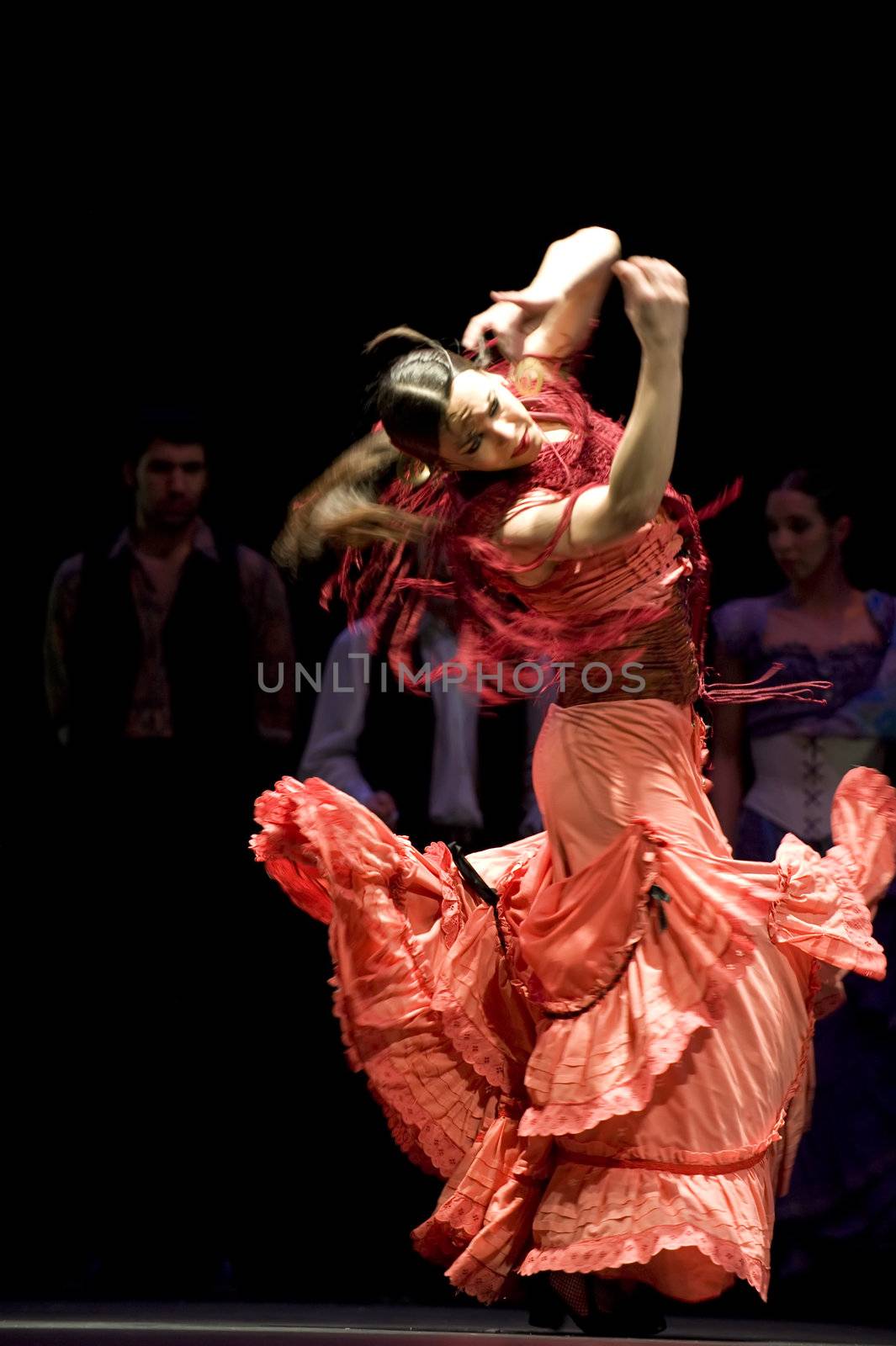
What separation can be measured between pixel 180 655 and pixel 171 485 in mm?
270

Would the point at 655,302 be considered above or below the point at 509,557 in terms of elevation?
above

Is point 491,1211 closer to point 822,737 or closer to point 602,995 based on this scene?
point 602,995

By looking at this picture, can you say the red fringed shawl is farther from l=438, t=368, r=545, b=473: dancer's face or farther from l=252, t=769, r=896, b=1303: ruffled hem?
l=252, t=769, r=896, b=1303: ruffled hem

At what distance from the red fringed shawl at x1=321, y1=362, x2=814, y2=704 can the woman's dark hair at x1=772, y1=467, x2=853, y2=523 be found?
744 millimetres

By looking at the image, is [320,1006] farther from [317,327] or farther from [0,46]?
[0,46]

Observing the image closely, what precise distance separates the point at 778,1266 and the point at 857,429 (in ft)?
4.33

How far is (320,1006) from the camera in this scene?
2.69 meters

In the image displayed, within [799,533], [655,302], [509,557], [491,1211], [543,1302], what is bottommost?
[543,1302]

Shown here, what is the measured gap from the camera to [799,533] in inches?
106

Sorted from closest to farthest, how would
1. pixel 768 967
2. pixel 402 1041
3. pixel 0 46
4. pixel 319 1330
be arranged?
pixel 768 967 → pixel 402 1041 → pixel 319 1330 → pixel 0 46

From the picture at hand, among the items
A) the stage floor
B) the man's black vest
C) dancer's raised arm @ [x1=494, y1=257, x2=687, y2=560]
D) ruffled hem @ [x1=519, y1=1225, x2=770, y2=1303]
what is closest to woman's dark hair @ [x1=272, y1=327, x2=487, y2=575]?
dancer's raised arm @ [x1=494, y1=257, x2=687, y2=560]

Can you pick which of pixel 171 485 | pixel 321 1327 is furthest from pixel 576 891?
pixel 171 485

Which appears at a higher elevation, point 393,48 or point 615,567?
point 393,48

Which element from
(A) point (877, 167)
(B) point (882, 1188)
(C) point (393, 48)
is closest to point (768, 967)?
(B) point (882, 1188)
